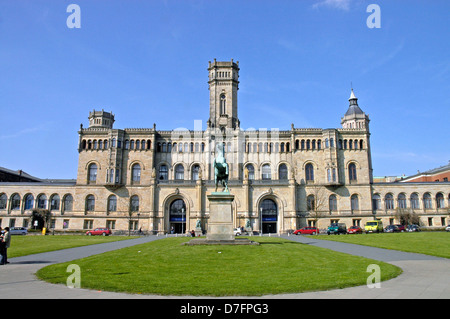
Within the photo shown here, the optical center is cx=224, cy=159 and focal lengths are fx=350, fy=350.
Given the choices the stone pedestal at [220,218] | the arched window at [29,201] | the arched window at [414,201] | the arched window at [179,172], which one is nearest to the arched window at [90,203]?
the arched window at [29,201]

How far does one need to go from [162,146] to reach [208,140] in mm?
9866

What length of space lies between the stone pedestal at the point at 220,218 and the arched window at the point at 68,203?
49288 millimetres

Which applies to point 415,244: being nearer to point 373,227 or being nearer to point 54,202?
point 373,227

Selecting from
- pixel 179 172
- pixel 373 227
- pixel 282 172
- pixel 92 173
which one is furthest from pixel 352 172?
pixel 92 173

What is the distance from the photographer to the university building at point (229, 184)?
66.2 meters

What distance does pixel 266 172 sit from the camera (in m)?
72.2

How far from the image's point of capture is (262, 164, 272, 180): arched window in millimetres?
71875

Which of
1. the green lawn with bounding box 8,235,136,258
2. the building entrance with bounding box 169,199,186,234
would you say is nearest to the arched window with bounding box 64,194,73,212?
the building entrance with bounding box 169,199,186,234

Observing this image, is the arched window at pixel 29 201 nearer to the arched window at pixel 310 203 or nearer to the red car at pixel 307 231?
the red car at pixel 307 231

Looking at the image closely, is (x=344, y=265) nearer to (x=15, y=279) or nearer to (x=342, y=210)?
(x=15, y=279)

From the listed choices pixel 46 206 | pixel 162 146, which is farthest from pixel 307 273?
pixel 46 206

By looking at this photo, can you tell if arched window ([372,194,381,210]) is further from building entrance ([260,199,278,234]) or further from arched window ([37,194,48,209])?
arched window ([37,194,48,209])

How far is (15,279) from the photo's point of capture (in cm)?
1421

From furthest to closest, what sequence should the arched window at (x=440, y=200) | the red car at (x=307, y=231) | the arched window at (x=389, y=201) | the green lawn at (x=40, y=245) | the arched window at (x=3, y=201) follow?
the arched window at (x=440, y=200), the arched window at (x=389, y=201), the arched window at (x=3, y=201), the red car at (x=307, y=231), the green lawn at (x=40, y=245)
